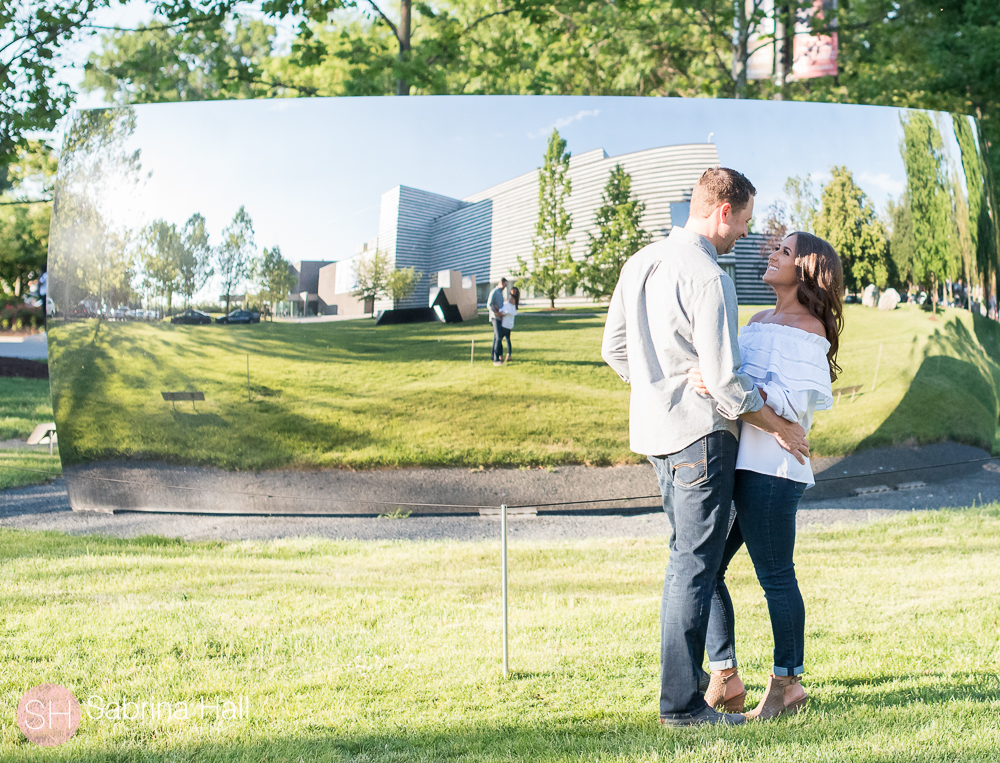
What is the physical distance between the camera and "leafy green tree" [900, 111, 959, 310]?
18.3ft

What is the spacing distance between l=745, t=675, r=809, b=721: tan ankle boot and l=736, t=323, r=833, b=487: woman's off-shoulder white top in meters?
0.76

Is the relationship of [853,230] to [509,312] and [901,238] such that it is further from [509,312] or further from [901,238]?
[509,312]

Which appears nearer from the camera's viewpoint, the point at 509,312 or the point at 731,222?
the point at 731,222

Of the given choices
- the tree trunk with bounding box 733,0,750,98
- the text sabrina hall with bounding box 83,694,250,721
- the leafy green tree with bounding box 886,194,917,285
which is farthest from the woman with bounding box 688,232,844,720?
the tree trunk with bounding box 733,0,750,98

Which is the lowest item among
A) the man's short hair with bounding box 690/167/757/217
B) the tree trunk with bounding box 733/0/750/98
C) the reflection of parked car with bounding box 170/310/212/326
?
the reflection of parked car with bounding box 170/310/212/326

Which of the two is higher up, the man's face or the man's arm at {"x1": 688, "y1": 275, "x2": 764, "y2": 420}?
the man's face

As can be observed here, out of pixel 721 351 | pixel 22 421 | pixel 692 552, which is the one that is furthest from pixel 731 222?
pixel 22 421

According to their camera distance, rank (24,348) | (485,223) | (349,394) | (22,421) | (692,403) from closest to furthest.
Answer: (692,403), (485,223), (349,394), (22,421), (24,348)

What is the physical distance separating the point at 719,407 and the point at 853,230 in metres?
3.32

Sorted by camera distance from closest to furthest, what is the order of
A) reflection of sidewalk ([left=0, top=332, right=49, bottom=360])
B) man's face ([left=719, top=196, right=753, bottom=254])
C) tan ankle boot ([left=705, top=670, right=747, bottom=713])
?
man's face ([left=719, top=196, right=753, bottom=254])
tan ankle boot ([left=705, top=670, right=747, bottom=713])
reflection of sidewalk ([left=0, top=332, right=49, bottom=360])

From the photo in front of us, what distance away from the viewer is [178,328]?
201 inches

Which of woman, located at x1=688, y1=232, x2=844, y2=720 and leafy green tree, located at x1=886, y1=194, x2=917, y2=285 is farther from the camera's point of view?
leafy green tree, located at x1=886, y1=194, x2=917, y2=285

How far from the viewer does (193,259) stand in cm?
507

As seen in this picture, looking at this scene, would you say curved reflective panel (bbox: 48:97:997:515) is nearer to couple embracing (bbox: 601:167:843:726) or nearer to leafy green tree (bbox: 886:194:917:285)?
leafy green tree (bbox: 886:194:917:285)
